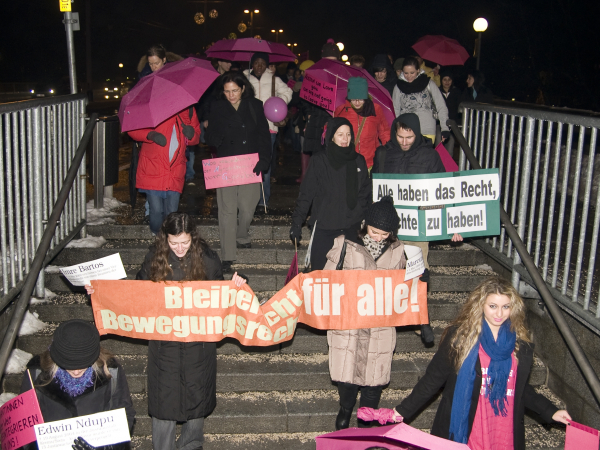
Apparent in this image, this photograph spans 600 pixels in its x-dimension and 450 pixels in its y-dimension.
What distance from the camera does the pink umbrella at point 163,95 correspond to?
5980 millimetres

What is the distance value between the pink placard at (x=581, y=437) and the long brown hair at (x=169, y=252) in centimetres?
252

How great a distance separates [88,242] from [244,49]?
426 cm

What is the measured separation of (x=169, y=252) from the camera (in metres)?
4.42

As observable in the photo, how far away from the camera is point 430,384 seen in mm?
3730

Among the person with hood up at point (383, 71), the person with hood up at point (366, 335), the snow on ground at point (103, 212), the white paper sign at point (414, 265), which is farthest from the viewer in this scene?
the person with hood up at point (383, 71)

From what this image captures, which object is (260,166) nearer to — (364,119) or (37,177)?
(364,119)

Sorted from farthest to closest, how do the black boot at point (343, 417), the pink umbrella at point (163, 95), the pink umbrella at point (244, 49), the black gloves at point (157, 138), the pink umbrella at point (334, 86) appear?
the pink umbrella at point (244, 49) → the pink umbrella at point (334, 86) → the black gloves at point (157, 138) → the pink umbrella at point (163, 95) → the black boot at point (343, 417)

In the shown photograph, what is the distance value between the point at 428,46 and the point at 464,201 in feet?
19.5

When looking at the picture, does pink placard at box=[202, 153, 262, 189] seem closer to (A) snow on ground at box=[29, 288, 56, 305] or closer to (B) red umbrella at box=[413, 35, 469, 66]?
(A) snow on ground at box=[29, 288, 56, 305]

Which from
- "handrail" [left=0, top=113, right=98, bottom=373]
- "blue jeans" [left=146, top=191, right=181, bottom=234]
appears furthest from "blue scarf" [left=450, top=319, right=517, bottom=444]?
"blue jeans" [left=146, top=191, right=181, bottom=234]

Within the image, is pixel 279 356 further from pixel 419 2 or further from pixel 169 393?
pixel 419 2

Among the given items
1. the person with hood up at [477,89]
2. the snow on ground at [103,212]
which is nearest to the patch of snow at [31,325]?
the snow on ground at [103,212]

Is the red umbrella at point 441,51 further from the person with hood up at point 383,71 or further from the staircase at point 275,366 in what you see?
the staircase at point 275,366

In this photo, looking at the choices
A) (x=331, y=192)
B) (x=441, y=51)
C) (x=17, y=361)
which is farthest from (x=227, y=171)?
(x=441, y=51)
